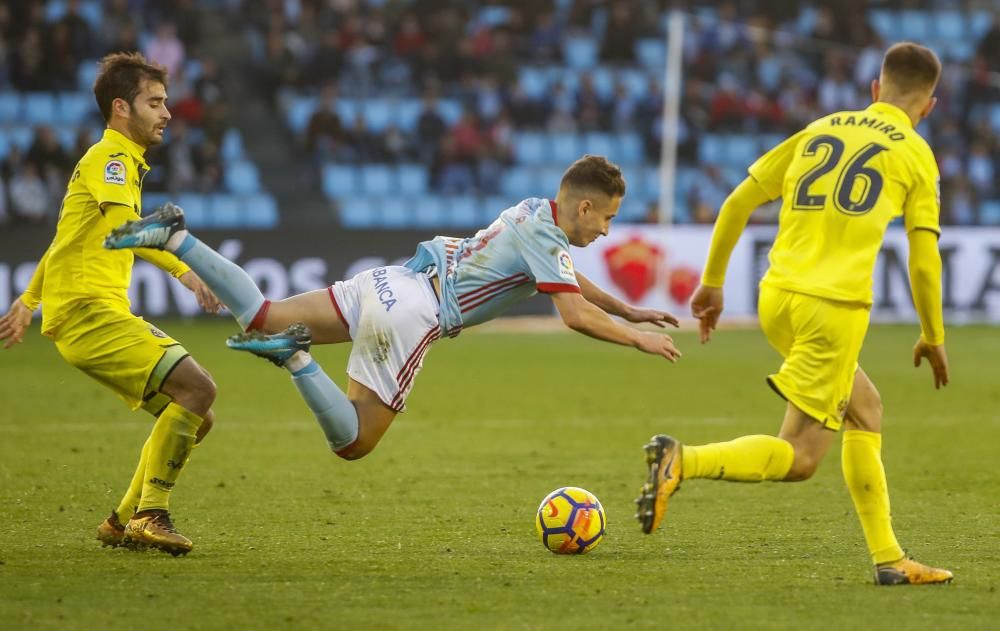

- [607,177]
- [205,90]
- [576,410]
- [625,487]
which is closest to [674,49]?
[205,90]

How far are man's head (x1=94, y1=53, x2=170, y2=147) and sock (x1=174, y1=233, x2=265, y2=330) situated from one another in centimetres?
66

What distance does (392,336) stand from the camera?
20.5ft

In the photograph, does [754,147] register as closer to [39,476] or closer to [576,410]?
[576,410]

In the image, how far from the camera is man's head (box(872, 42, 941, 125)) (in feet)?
18.4

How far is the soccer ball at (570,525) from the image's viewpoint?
6.25 meters

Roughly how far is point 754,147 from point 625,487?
16.9 meters

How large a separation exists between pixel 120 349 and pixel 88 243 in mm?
493

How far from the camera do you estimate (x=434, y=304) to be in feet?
20.7

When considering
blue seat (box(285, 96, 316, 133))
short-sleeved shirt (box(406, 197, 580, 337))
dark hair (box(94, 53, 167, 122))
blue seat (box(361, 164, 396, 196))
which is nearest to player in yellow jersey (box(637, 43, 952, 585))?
short-sleeved shirt (box(406, 197, 580, 337))

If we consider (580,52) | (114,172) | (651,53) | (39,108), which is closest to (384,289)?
(114,172)

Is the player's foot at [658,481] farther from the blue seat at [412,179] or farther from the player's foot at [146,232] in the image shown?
the blue seat at [412,179]

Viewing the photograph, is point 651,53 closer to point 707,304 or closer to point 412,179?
point 412,179

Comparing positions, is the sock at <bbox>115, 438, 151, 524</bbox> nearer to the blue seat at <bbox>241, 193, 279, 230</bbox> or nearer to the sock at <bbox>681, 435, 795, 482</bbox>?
the sock at <bbox>681, 435, 795, 482</bbox>

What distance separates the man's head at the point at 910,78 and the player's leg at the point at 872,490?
107 centimetres
